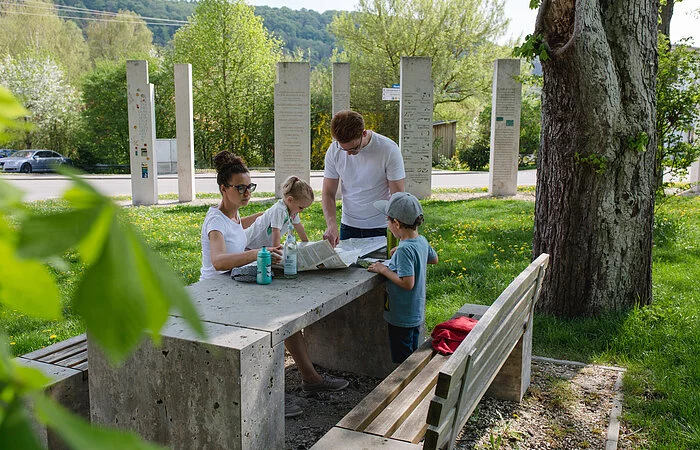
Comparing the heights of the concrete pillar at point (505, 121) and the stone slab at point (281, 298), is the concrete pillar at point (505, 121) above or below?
above

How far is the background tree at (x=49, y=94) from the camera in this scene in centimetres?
3616

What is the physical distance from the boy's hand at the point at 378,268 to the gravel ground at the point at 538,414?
40.8 inches

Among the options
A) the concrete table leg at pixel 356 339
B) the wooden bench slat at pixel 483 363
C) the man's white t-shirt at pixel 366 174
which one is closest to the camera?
the wooden bench slat at pixel 483 363

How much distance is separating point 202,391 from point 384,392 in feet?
3.11

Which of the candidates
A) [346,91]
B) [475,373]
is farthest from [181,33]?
[475,373]

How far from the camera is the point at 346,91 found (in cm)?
1563

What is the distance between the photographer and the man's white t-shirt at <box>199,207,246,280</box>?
414 centimetres

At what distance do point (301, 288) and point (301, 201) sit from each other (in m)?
0.97

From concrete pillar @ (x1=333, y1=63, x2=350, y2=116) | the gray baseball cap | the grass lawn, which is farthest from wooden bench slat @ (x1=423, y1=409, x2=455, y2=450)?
concrete pillar @ (x1=333, y1=63, x2=350, y2=116)

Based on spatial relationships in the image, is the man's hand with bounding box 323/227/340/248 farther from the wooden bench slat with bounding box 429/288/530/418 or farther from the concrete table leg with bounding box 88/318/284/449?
the concrete table leg with bounding box 88/318/284/449

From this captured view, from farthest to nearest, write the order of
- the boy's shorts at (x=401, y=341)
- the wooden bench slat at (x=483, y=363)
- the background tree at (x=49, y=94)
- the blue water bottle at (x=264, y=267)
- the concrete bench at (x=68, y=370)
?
the background tree at (x=49, y=94) < the boy's shorts at (x=401, y=341) < the blue water bottle at (x=264, y=267) < the concrete bench at (x=68, y=370) < the wooden bench slat at (x=483, y=363)

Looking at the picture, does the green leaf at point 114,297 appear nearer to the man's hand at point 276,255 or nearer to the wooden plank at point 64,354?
the wooden plank at point 64,354

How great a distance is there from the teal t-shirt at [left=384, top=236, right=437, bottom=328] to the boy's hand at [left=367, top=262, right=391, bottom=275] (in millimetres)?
46

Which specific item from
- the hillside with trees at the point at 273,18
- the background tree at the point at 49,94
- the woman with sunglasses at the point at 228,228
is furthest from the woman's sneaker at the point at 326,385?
the hillside with trees at the point at 273,18
